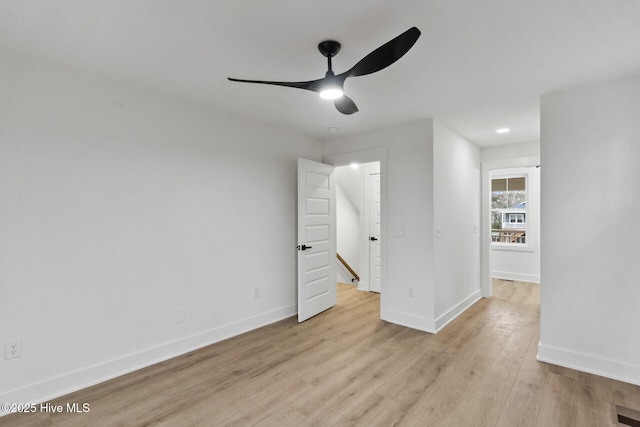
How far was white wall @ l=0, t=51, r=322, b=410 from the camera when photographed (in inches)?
84.9

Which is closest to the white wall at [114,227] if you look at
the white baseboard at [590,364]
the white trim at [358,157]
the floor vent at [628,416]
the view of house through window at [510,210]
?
the white trim at [358,157]

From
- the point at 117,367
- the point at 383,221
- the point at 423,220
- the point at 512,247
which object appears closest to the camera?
the point at 117,367

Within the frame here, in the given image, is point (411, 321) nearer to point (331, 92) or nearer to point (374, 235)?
Answer: point (374, 235)

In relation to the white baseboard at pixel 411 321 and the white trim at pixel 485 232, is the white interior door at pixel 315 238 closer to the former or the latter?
the white baseboard at pixel 411 321

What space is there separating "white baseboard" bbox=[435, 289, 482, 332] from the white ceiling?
241 cm

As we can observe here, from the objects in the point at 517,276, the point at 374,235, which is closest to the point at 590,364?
the point at 374,235

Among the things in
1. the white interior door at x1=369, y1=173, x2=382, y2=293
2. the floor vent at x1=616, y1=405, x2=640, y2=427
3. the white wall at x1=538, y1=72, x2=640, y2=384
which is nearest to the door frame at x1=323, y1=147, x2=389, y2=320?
the white interior door at x1=369, y1=173, x2=382, y2=293

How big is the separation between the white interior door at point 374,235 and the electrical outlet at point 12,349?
14.2 feet

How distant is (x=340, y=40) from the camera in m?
1.93

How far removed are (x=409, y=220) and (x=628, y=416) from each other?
2277mm

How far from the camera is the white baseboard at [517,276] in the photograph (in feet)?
19.3

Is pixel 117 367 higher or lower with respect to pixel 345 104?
lower

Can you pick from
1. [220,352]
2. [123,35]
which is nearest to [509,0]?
[123,35]

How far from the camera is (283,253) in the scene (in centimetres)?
399
